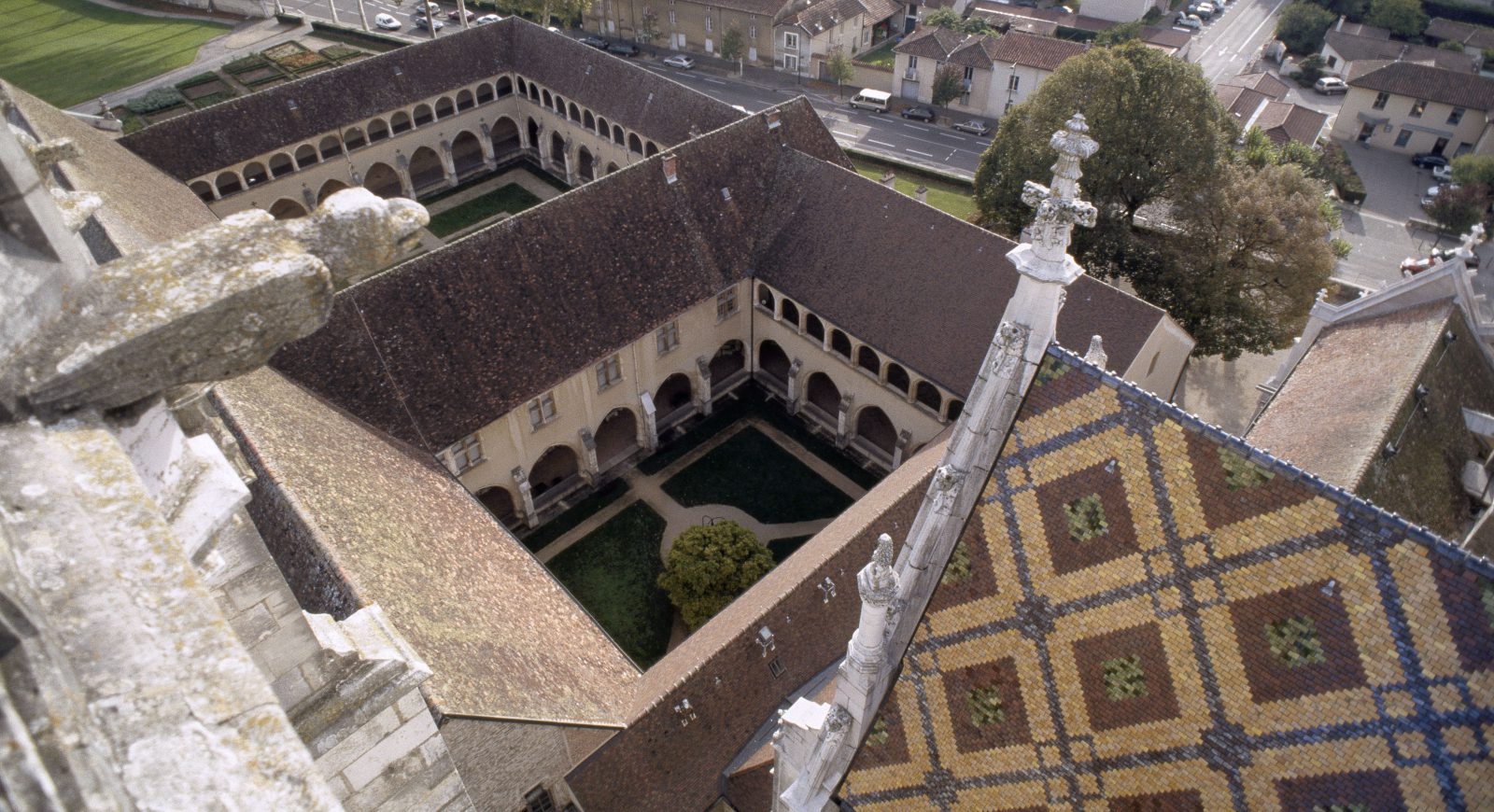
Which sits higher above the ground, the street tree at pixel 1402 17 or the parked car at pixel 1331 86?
the street tree at pixel 1402 17

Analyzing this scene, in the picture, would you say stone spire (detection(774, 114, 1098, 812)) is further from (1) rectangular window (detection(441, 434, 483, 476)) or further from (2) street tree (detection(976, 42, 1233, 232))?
(2) street tree (detection(976, 42, 1233, 232))

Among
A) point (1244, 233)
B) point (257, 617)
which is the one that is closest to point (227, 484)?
point (257, 617)

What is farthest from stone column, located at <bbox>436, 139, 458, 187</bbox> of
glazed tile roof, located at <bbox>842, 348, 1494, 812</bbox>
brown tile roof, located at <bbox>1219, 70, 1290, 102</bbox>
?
brown tile roof, located at <bbox>1219, 70, 1290, 102</bbox>

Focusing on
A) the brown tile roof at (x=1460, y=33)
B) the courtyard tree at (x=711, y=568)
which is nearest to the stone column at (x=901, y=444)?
the courtyard tree at (x=711, y=568)

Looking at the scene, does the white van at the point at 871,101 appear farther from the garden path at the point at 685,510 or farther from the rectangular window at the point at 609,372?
the rectangular window at the point at 609,372

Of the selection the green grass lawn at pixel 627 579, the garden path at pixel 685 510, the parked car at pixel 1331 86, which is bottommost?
the green grass lawn at pixel 627 579

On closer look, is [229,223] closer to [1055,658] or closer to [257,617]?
[257,617]
